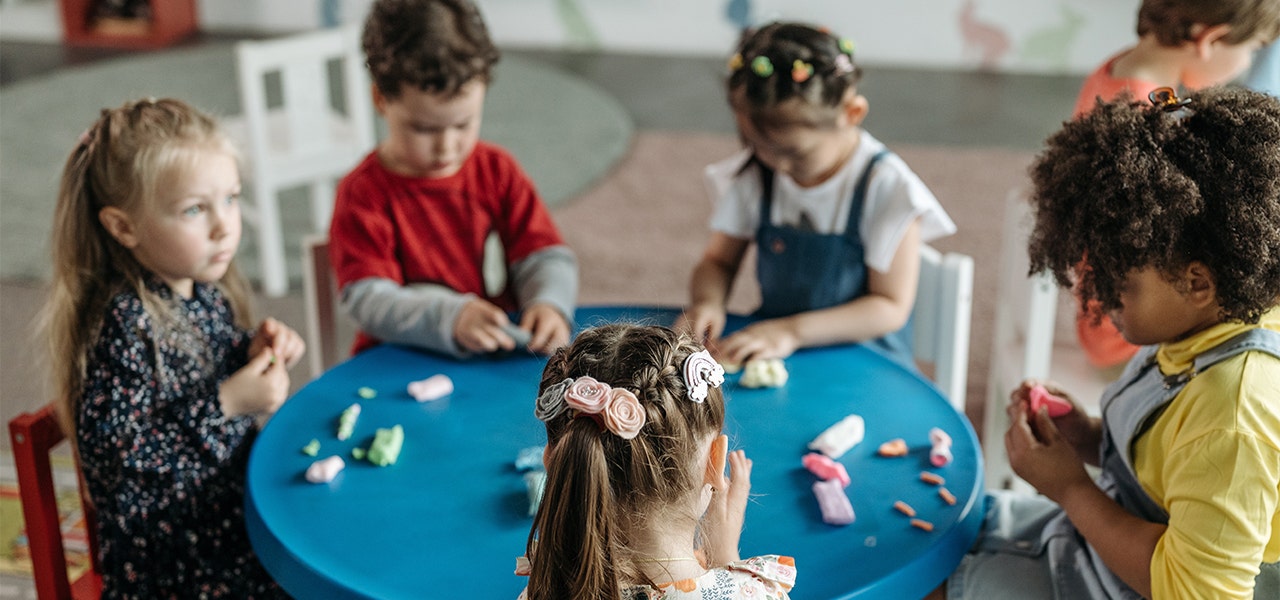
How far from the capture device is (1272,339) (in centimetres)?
127

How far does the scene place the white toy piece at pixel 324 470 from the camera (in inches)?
57.6

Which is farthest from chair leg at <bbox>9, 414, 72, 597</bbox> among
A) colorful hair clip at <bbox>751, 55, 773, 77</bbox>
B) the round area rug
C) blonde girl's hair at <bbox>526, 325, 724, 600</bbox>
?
the round area rug

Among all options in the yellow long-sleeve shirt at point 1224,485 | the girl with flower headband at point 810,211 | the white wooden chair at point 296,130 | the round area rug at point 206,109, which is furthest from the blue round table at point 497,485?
the round area rug at point 206,109

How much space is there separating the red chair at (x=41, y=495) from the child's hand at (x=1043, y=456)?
3.94 feet

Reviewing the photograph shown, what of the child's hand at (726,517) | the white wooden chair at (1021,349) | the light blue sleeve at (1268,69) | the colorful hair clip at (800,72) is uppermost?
the colorful hair clip at (800,72)

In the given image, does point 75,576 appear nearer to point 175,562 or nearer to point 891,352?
point 175,562

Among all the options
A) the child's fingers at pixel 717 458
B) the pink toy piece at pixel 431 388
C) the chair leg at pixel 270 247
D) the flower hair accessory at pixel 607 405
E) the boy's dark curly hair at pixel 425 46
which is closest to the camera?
the flower hair accessory at pixel 607 405

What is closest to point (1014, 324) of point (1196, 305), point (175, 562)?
point (1196, 305)

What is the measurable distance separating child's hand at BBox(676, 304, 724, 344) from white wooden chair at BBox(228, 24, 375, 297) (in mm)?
1655

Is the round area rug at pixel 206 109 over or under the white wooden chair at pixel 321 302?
under

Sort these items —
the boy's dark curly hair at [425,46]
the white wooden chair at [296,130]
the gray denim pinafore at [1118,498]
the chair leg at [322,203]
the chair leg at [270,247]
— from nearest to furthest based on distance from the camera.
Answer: the gray denim pinafore at [1118,498]
the boy's dark curly hair at [425,46]
the white wooden chair at [296,130]
the chair leg at [270,247]
the chair leg at [322,203]

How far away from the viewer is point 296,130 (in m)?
3.22

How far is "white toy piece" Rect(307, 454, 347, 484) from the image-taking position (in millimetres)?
1462

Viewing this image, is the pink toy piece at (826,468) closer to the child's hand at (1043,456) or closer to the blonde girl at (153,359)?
the child's hand at (1043,456)
